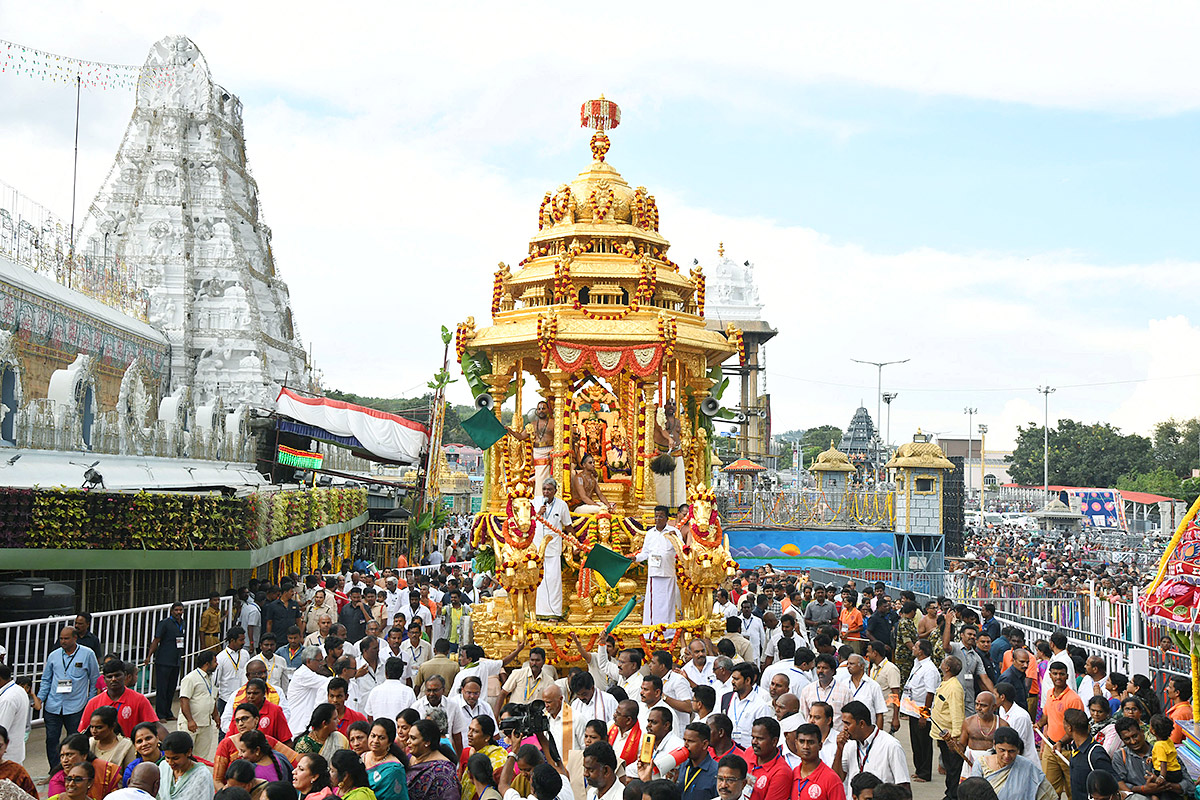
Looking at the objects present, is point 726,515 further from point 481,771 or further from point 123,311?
point 481,771

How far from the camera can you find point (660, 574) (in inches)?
490

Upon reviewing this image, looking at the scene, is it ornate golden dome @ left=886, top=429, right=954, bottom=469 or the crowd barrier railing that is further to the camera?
ornate golden dome @ left=886, top=429, right=954, bottom=469

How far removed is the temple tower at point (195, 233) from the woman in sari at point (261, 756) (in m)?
36.7

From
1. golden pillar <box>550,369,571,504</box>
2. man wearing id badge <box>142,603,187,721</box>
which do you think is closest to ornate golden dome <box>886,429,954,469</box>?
golden pillar <box>550,369,571,504</box>

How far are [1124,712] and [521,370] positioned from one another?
30.8 ft

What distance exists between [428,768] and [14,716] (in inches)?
143

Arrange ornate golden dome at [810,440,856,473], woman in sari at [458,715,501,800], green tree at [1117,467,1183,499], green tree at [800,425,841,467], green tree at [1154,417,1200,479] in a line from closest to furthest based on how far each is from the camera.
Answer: woman in sari at [458,715,501,800] → ornate golden dome at [810,440,856,473] → green tree at [1117,467,1183,499] → green tree at [1154,417,1200,479] → green tree at [800,425,841,467]

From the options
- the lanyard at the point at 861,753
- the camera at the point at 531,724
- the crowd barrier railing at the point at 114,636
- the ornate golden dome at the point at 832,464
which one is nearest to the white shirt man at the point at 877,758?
the lanyard at the point at 861,753

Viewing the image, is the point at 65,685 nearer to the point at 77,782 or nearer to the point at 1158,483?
the point at 77,782

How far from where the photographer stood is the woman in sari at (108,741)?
6527mm

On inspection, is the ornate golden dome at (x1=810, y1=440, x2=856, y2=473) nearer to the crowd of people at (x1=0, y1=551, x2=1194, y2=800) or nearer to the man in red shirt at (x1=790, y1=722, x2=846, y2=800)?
the crowd of people at (x1=0, y1=551, x2=1194, y2=800)

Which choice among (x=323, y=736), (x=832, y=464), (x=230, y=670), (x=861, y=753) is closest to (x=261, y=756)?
(x=323, y=736)

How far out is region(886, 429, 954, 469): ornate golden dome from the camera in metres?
28.2

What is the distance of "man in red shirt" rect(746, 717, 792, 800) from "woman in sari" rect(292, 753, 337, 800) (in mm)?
2202
